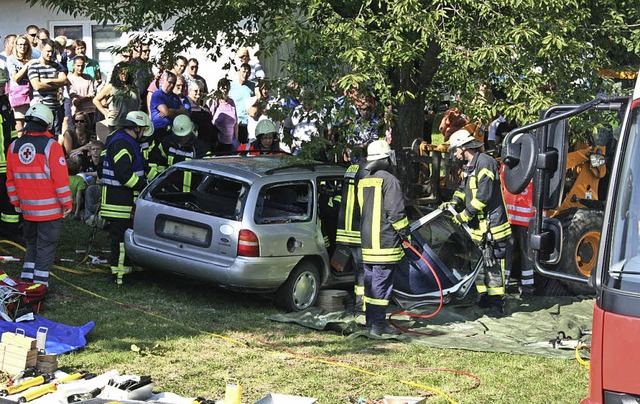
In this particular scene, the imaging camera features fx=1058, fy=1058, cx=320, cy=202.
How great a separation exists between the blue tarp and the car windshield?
17.0 feet

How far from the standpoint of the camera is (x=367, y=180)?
34.9 ft

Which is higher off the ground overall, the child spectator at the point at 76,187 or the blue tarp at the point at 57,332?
the child spectator at the point at 76,187

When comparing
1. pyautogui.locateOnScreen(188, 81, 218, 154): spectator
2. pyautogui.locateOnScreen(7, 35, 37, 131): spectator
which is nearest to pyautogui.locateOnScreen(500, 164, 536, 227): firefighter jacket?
pyautogui.locateOnScreen(188, 81, 218, 154): spectator

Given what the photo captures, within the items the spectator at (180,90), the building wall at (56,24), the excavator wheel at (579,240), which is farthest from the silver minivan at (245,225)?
the building wall at (56,24)

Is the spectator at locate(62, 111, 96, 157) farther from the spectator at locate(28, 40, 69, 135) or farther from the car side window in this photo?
the car side window

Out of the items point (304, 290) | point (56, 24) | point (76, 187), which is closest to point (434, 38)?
point (304, 290)

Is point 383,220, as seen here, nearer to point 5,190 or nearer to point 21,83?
point 5,190

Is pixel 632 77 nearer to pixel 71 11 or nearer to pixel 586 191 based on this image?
pixel 586 191

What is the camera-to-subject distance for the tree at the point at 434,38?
11180 mm

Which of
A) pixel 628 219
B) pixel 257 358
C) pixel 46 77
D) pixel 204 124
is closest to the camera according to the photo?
pixel 628 219

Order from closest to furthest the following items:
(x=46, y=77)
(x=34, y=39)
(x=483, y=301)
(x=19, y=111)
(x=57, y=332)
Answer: (x=57, y=332), (x=483, y=301), (x=46, y=77), (x=19, y=111), (x=34, y=39)

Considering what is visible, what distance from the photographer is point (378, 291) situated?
10.5m

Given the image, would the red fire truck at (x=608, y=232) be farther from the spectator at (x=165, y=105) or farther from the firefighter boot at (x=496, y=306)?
the spectator at (x=165, y=105)

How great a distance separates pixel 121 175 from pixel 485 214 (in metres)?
4.10
